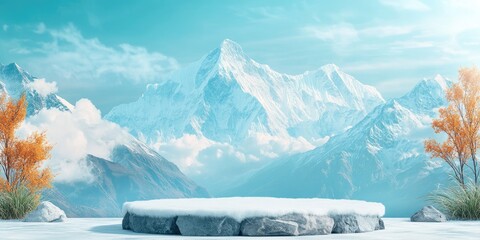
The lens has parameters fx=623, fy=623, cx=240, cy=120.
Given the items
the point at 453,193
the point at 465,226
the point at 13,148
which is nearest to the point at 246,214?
the point at 465,226

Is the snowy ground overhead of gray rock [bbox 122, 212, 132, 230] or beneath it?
beneath

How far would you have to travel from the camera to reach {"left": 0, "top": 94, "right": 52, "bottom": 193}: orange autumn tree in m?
22.6

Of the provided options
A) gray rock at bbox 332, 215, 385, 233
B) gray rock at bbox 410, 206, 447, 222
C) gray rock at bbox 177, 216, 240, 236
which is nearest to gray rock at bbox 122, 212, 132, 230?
gray rock at bbox 177, 216, 240, 236

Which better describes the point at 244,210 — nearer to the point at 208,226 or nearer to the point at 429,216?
the point at 208,226

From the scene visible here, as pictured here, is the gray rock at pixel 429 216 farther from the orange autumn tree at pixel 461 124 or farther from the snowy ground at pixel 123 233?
the orange autumn tree at pixel 461 124

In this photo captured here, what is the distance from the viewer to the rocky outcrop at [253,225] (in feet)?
46.7

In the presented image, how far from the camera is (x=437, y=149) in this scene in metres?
24.1

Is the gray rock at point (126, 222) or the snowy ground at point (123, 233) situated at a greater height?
the gray rock at point (126, 222)

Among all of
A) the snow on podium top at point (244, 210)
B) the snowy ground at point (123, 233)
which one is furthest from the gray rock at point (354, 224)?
the snowy ground at point (123, 233)

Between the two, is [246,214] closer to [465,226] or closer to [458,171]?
[465,226]

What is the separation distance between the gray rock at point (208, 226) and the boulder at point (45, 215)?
6.53 metres

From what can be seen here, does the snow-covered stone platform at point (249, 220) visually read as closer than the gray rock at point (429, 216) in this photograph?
Yes

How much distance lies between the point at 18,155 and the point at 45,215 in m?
4.31

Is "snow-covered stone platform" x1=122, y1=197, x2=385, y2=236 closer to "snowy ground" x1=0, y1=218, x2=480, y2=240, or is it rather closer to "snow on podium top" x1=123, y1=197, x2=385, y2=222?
"snow on podium top" x1=123, y1=197, x2=385, y2=222
